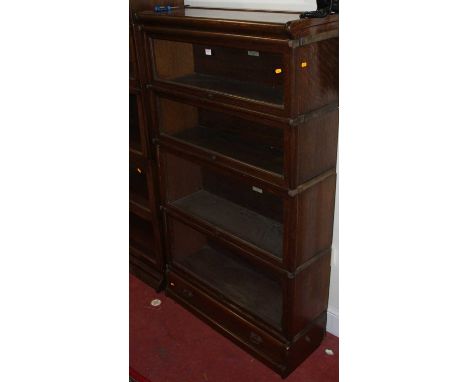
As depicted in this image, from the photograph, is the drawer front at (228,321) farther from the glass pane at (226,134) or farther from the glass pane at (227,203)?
the glass pane at (226,134)

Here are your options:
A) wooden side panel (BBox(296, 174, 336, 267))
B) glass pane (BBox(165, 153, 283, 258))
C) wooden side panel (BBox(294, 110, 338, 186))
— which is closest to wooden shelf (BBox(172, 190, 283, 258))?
glass pane (BBox(165, 153, 283, 258))

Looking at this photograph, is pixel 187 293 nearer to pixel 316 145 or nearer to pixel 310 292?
pixel 310 292

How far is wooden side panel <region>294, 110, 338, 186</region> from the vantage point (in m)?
1.89

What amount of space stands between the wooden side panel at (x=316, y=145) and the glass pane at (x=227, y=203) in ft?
1.48

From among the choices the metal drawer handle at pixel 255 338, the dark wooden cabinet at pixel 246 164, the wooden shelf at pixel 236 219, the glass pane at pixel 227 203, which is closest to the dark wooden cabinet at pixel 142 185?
the dark wooden cabinet at pixel 246 164

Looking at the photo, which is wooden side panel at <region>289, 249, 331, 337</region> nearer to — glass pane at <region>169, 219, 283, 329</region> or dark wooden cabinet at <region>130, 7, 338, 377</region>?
dark wooden cabinet at <region>130, 7, 338, 377</region>

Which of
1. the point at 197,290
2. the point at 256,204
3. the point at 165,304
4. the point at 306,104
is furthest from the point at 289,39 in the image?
the point at 165,304

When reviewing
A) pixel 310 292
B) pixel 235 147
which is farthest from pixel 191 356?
pixel 235 147

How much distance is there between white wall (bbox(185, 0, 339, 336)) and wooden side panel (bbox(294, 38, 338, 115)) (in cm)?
33

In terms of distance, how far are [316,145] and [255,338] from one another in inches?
44.9

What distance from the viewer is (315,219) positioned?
214 cm

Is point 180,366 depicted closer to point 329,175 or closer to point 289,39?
point 329,175

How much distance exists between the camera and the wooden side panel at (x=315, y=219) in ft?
6.70
